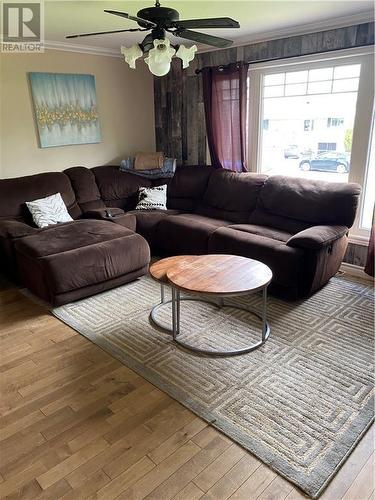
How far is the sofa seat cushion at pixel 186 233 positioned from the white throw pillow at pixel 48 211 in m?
1.03

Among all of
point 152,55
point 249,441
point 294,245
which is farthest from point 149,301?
point 152,55

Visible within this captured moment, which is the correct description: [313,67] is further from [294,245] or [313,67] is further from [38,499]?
[38,499]

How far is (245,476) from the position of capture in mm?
1636

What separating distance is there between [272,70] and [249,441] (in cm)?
365

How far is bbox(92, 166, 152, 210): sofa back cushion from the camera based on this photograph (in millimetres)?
4508

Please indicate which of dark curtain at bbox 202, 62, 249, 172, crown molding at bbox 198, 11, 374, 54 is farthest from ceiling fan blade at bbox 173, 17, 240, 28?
dark curtain at bbox 202, 62, 249, 172

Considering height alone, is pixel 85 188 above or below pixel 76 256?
above

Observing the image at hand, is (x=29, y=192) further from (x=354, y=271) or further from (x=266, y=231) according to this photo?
(x=354, y=271)

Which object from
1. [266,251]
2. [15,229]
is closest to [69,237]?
[15,229]

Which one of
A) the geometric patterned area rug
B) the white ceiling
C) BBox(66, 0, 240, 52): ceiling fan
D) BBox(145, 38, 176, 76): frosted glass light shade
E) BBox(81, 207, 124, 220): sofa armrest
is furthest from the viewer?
BBox(81, 207, 124, 220): sofa armrest

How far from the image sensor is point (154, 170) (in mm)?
4785

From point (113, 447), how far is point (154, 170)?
3.58 metres

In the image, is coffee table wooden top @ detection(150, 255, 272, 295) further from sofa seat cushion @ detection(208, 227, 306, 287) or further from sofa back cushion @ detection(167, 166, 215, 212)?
sofa back cushion @ detection(167, 166, 215, 212)

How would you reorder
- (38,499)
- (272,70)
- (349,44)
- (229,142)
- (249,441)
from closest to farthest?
1. (38,499)
2. (249,441)
3. (349,44)
4. (272,70)
5. (229,142)
